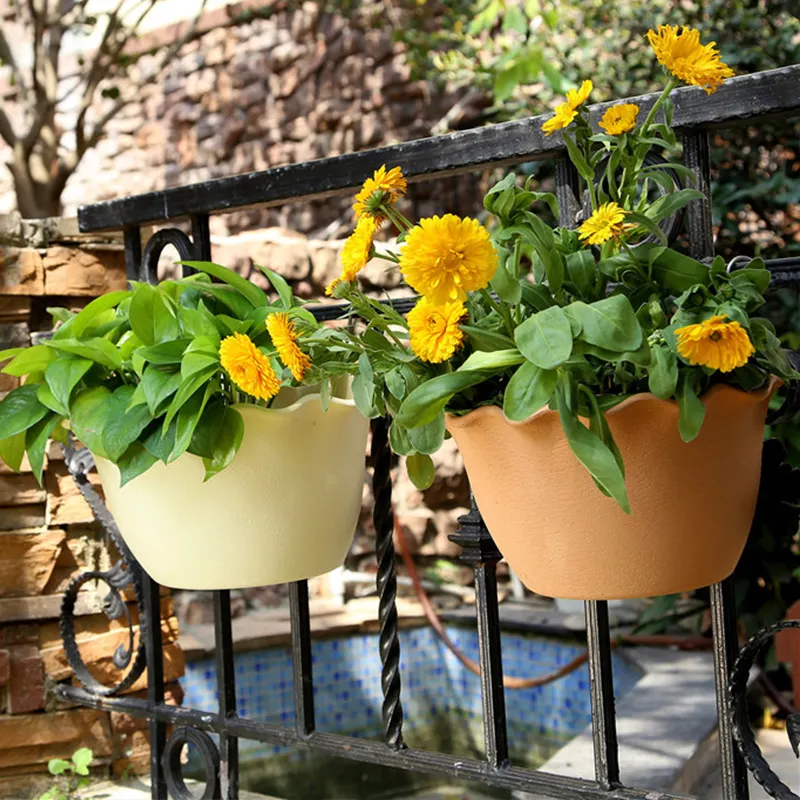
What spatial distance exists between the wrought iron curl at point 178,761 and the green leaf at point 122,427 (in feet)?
1.57

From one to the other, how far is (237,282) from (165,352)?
0.41ft

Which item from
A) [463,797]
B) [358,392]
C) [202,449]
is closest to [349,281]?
[358,392]

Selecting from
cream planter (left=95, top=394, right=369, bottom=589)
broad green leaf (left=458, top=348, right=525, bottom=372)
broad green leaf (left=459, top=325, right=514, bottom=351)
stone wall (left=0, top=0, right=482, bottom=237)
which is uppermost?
stone wall (left=0, top=0, right=482, bottom=237)

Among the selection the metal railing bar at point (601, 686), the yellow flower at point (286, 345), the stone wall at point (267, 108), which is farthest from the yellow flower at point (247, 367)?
the stone wall at point (267, 108)

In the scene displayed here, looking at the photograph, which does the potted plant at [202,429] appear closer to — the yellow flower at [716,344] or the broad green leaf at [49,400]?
the broad green leaf at [49,400]

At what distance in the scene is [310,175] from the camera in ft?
3.67

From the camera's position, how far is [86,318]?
3.43 feet

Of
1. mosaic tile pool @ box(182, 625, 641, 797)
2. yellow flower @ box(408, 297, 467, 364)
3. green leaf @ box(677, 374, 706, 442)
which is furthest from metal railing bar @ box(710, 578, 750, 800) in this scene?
mosaic tile pool @ box(182, 625, 641, 797)

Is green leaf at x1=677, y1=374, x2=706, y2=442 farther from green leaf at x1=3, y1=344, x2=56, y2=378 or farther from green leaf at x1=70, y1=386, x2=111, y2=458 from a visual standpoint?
green leaf at x1=3, y1=344, x2=56, y2=378

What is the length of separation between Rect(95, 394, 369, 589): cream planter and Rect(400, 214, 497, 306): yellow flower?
31cm

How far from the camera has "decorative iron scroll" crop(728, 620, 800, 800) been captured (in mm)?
825

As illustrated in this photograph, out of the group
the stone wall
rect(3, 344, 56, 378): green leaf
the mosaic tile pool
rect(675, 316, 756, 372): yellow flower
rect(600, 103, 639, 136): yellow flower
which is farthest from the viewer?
the stone wall

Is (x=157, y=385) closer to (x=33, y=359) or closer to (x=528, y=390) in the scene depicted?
(x=33, y=359)

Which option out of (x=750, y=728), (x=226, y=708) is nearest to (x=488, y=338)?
(x=750, y=728)
